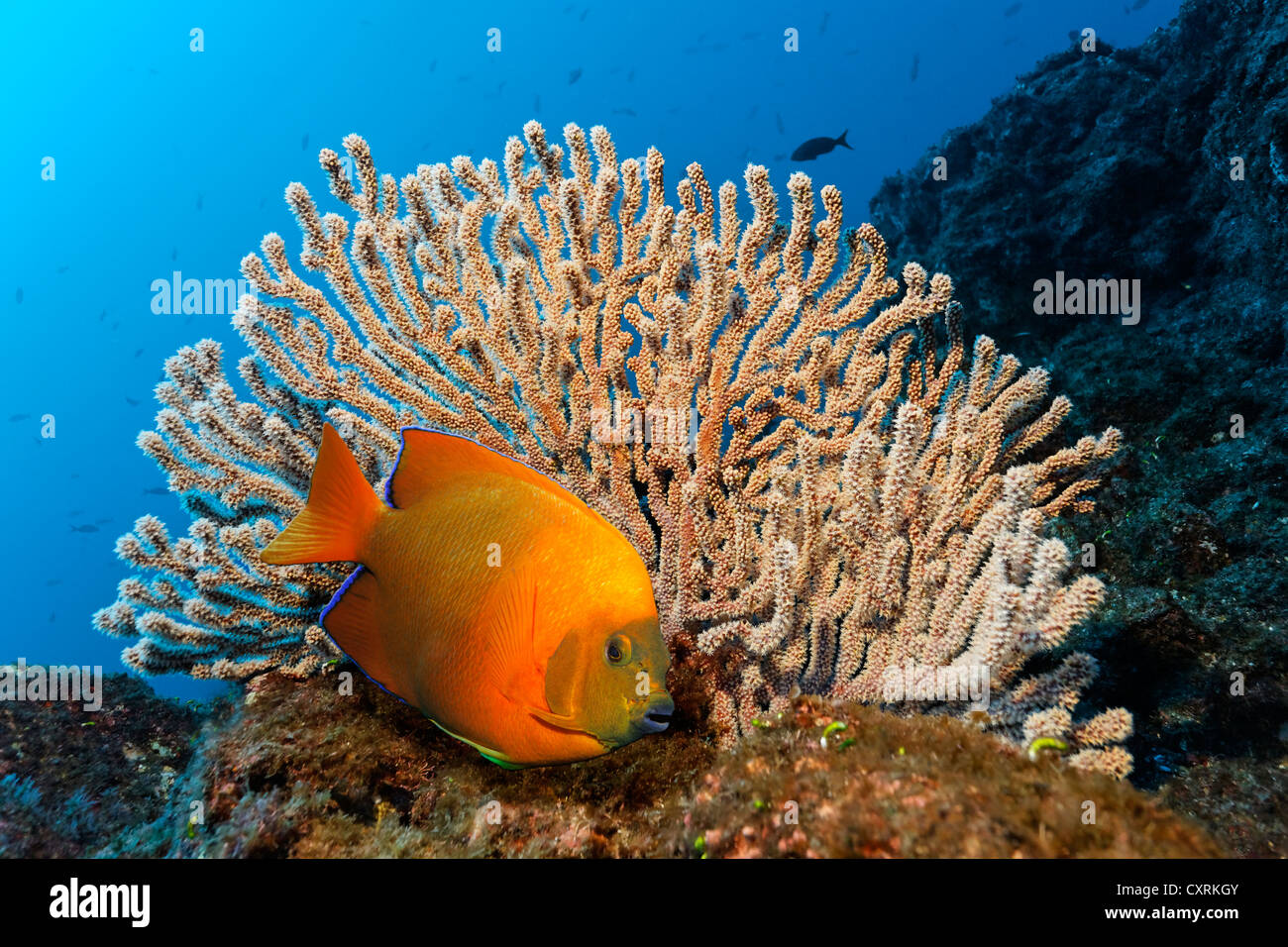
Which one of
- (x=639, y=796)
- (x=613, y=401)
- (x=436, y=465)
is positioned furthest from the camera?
(x=613, y=401)

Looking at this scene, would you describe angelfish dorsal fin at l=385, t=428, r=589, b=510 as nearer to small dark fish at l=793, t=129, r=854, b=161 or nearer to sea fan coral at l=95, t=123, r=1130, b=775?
sea fan coral at l=95, t=123, r=1130, b=775

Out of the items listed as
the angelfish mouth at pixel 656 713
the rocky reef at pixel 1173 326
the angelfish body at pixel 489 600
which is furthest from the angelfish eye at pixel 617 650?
the rocky reef at pixel 1173 326

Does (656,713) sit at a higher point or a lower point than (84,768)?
higher

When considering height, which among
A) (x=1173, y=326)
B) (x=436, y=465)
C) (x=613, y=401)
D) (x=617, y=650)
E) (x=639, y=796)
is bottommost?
(x=639, y=796)

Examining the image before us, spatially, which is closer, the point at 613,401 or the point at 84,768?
the point at 613,401

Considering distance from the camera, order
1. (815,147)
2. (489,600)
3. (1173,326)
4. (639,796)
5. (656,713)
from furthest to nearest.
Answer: (815,147) < (1173,326) < (639,796) < (489,600) < (656,713)

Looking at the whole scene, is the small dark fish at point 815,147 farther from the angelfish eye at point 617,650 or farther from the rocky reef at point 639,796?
the angelfish eye at point 617,650

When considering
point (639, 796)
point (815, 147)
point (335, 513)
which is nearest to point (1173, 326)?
point (639, 796)

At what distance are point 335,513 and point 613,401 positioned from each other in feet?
4.53

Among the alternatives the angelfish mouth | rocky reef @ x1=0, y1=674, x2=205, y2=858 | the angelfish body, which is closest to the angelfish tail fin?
the angelfish body

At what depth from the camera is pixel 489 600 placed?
4.87 ft

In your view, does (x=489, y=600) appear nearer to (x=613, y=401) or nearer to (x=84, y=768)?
(x=613, y=401)

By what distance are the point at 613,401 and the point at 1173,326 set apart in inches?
309
